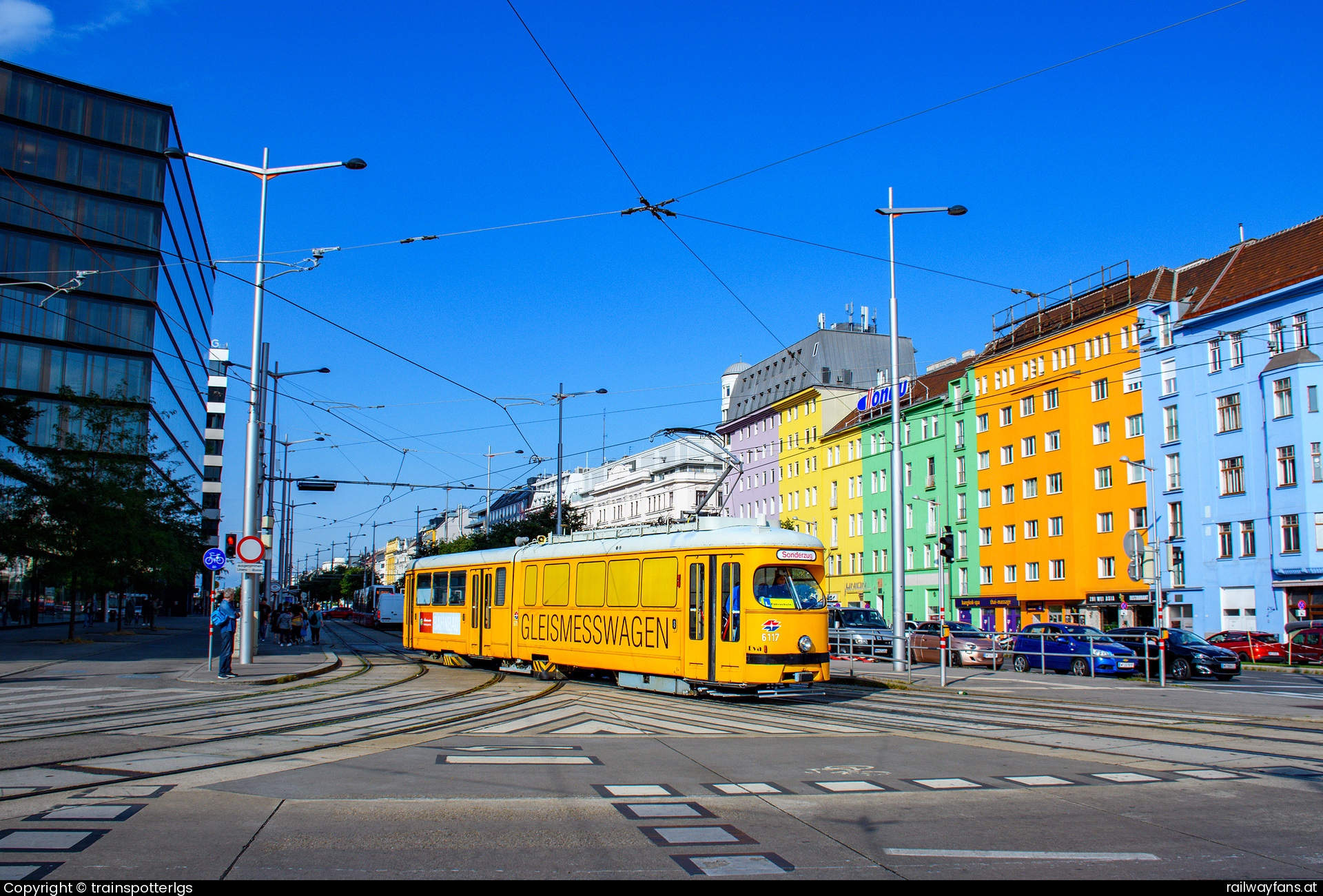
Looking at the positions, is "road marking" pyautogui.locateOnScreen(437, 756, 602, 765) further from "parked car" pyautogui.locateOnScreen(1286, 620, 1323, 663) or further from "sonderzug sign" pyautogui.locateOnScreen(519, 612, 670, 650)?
"parked car" pyautogui.locateOnScreen(1286, 620, 1323, 663)

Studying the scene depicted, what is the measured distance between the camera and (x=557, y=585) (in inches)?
858

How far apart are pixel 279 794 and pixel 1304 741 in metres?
10.9

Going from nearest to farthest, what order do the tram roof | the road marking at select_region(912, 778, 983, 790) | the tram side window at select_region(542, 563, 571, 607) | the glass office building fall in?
the road marking at select_region(912, 778, 983, 790) → the tram roof → the tram side window at select_region(542, 563, 571, 607) → the glass office building

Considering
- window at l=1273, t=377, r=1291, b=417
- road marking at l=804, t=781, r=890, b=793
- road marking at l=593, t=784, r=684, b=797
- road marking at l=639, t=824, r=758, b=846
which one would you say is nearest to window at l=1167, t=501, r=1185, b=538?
window at l=1273, t=377, r=1291, b=417

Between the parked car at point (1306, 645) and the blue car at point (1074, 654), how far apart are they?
1010 centimetres

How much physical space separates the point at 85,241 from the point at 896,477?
46.4 m

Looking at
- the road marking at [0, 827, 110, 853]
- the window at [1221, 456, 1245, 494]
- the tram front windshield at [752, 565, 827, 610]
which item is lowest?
the road marking at [0, 827, 110, 853]

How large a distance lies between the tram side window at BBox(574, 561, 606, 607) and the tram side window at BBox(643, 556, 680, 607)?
4.91ft

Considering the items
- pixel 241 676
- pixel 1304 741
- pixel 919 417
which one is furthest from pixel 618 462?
pixel 1304 741

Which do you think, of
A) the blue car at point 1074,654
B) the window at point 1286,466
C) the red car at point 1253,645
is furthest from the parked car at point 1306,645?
the blue car at point 1074,654

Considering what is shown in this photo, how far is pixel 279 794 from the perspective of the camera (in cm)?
812

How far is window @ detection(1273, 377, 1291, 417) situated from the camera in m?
42.2

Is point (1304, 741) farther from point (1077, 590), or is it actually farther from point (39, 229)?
point (39, 229)

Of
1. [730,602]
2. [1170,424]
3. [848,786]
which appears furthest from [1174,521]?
[848,786]
